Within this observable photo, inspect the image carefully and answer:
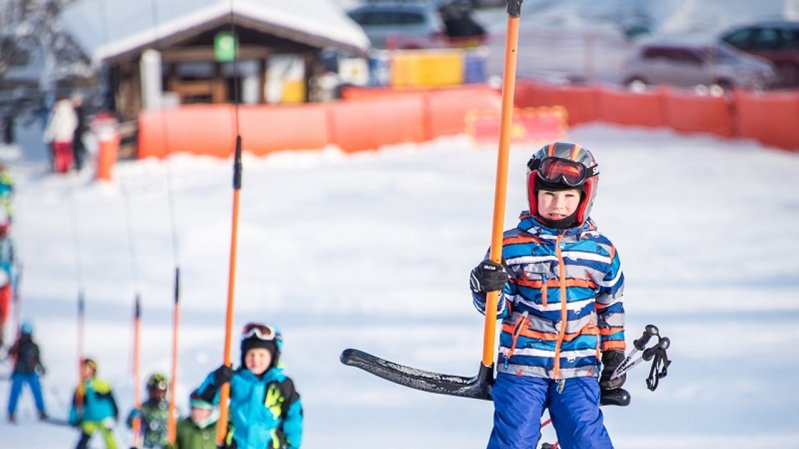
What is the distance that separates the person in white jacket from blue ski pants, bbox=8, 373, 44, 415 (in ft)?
39.5

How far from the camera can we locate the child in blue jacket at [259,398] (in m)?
5.49

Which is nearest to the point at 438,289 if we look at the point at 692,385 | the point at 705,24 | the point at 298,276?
the point at 298,276

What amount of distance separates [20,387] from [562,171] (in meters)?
8.50

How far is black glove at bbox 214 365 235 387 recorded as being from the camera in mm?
A: 5484

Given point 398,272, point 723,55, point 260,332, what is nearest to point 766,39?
point 723,55

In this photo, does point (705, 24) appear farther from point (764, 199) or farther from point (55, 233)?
point (55, 233)

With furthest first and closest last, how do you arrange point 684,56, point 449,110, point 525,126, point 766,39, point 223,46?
1. point 766,39
2. point 684,56
3. point 223,46
4. point 449,110
5. point 525,126

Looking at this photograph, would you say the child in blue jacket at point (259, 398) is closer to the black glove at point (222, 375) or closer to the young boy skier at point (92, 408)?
the black glove at point (222, 375)

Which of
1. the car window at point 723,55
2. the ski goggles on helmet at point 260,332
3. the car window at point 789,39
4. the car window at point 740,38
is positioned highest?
the car window at point 740,38

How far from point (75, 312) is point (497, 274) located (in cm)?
1121

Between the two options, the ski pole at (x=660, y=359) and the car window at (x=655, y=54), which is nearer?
the ski pole at (x=660, y=359)

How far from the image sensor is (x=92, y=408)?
9.52 metres

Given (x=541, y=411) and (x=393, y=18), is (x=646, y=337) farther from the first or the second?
(x=393, y=18)

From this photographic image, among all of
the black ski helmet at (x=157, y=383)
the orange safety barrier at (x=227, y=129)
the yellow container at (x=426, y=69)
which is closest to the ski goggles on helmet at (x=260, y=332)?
the black ski helmet at (x=157, y=383)
